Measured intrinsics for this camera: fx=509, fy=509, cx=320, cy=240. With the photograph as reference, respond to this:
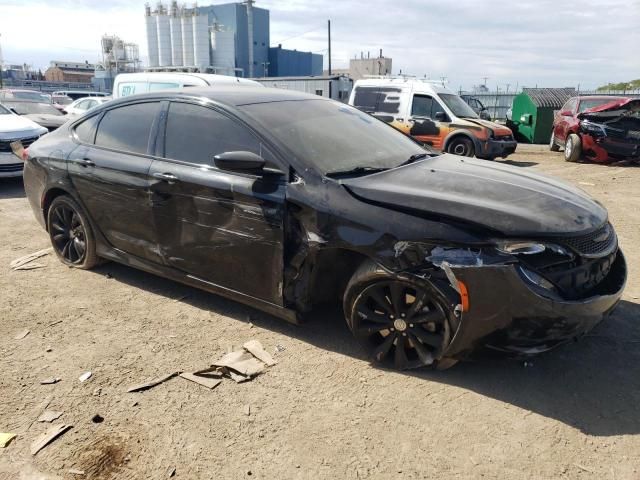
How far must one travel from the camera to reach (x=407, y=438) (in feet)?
8.38

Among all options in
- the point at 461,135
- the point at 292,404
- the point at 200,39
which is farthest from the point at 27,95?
the point at 200,39

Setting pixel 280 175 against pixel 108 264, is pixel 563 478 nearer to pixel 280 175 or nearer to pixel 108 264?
pixel 280 175

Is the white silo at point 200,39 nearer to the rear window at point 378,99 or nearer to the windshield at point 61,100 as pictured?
the windshield at point 61,100

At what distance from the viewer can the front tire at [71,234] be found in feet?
14.7

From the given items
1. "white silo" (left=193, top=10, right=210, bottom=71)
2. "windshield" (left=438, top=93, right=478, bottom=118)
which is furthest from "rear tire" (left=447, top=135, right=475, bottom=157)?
"white silo" (left=193, top=10, right=210, bottom=71)

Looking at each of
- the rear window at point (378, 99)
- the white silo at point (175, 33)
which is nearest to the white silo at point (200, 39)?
the white silo at point (175, 33)

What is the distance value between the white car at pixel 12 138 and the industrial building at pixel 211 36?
40612 mm

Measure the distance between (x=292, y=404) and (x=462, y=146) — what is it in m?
9.94

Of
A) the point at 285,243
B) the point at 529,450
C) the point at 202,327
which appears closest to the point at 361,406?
the point at 529,450

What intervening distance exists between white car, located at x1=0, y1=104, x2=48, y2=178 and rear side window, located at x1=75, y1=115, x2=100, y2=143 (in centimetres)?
454

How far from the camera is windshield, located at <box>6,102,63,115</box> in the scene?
1329 cm

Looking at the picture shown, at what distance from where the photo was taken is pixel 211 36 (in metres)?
50.1

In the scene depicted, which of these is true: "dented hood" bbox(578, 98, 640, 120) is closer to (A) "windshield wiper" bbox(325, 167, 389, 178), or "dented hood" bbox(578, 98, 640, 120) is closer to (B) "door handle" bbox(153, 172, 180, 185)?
(A) "windshield wiper" bbox(325, 167, 389, 178)

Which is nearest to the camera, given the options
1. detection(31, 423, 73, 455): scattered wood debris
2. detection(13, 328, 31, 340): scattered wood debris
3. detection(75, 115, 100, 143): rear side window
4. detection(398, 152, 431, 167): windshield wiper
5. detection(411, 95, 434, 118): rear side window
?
detection(31, 423, 73, 455): scattered wood debris
